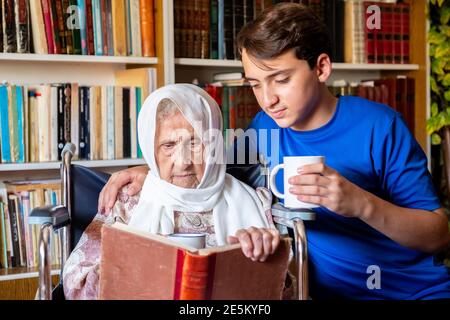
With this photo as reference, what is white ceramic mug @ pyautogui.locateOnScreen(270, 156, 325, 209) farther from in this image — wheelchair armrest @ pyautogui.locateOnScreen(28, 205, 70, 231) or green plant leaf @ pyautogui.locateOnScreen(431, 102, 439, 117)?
green plant leaf @ pyautogui.locateOnScreen(431, 102, 439, 117)

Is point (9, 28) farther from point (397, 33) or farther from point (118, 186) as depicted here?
point (397, 33)

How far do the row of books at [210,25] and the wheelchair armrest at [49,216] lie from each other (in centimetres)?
116

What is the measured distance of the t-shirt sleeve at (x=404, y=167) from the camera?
1.49m

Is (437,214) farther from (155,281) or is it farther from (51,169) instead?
(51,169)

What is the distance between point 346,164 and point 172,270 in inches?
24.6

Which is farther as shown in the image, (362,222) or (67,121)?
(67,121)

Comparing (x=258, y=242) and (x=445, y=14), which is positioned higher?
(x=445, y=14)

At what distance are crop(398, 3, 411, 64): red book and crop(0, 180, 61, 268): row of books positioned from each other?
1.55 meters

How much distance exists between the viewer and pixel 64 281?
132 centimetres

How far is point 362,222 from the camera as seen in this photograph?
1535mm

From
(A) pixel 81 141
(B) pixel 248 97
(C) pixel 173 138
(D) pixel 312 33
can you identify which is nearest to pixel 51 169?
(A) pixel 81 141

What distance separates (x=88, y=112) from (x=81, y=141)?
0.10 metres

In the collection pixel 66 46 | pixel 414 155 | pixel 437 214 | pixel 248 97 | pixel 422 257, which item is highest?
pixel 66 46

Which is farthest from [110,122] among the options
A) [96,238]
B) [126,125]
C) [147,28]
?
[96,238]
